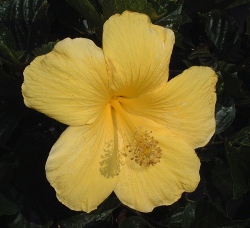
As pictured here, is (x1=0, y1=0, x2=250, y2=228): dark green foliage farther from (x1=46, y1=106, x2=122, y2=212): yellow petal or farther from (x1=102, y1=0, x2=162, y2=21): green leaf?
(x1=46, y1=106, x2=122, y2=212): yellow petal

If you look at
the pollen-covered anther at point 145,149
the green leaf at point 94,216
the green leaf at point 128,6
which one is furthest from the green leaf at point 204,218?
the green leaf at point 128,6

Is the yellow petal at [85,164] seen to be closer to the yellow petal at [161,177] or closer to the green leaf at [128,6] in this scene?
the yellow petal at [161,177]

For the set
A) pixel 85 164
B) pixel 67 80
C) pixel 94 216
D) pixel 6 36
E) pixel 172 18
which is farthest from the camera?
pixel 94 216

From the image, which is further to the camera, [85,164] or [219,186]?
[219,186]

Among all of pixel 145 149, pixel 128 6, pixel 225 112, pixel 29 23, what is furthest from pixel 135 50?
pixel 225 112

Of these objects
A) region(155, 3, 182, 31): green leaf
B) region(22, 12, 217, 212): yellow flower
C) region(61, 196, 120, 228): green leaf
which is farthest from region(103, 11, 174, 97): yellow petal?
region(61, 196, 120, 228): green leaf

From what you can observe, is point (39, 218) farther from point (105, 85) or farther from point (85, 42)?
point (85, 42)

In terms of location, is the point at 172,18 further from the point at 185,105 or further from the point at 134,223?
the point at 134,223
